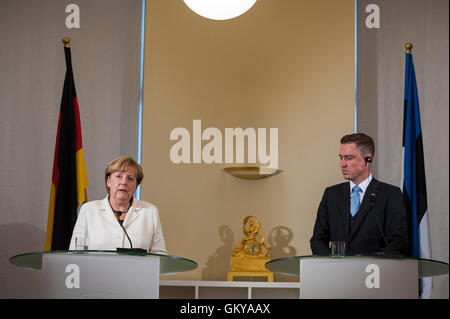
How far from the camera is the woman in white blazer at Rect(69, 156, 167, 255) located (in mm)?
3564

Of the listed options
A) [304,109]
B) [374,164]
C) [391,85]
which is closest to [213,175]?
[304,109]

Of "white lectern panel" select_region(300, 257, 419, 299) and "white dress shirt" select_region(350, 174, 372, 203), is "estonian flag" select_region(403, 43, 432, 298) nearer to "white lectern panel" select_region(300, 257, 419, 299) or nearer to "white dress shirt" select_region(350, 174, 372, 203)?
"white dress shirt" select_region(350, 174, 372, 203)

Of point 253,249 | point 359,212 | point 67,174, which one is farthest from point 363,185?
point 67,174

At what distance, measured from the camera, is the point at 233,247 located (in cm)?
484

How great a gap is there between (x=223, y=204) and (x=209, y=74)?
105 centimetres

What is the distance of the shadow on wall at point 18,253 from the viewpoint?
479 centimetres

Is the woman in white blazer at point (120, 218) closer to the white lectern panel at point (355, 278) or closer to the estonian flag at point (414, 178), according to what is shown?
the white lectern panel at point (355, 278)

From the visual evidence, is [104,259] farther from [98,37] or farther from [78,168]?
[98,37]

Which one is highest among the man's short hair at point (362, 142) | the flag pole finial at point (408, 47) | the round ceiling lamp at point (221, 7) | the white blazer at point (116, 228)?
the flag pole finial at point (408, 47)

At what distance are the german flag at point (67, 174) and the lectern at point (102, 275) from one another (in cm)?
172

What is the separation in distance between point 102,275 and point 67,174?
2031 mm

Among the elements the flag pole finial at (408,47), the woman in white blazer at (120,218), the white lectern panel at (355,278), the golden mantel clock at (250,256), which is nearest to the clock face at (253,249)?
the golden mantel clock at (250,256)

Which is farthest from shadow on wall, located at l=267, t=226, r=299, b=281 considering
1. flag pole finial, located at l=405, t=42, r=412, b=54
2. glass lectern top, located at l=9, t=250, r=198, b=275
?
glass lectern top, located at l=9, t=250, r=198, b=275

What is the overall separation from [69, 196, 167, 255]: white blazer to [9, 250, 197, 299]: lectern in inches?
34.1
